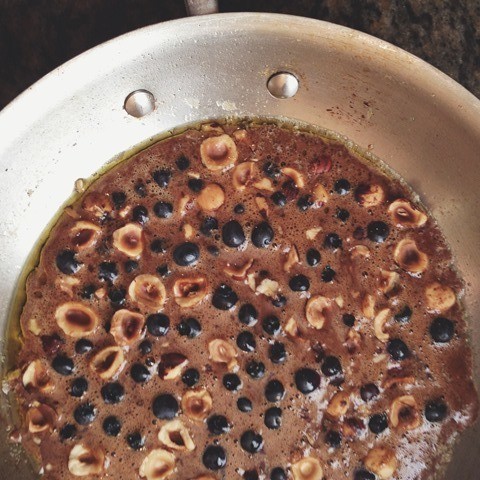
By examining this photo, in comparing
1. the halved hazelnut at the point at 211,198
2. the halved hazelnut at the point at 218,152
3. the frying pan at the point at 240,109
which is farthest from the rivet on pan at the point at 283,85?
the halved hazelnut at the point at 211,198

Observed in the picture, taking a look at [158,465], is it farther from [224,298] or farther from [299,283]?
[299,283]

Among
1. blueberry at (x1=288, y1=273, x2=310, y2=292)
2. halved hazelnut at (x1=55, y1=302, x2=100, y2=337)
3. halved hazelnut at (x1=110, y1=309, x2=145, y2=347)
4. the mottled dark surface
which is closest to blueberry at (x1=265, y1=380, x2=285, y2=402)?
blueberry at (x1=288, y1=273, x2=310, y2=292)

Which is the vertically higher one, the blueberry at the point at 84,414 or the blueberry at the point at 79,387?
the blueberry at the point at 79,387

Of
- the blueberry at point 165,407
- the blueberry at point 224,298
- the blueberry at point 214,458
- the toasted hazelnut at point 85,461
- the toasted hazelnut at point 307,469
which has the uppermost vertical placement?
the blueberry at point 224,298

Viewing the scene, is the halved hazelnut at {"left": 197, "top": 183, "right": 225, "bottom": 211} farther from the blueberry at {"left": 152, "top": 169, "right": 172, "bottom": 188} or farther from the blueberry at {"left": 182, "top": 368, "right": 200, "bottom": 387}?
the blueberry at {"left": 182, "top": 368, "right": 200, "bottom": 387}

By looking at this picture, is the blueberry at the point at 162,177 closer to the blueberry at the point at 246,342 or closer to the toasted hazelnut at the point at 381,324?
the blueberry at the point at 246,342

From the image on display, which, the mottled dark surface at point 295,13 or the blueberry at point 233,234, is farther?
the mottled dark surface at point 295,13
